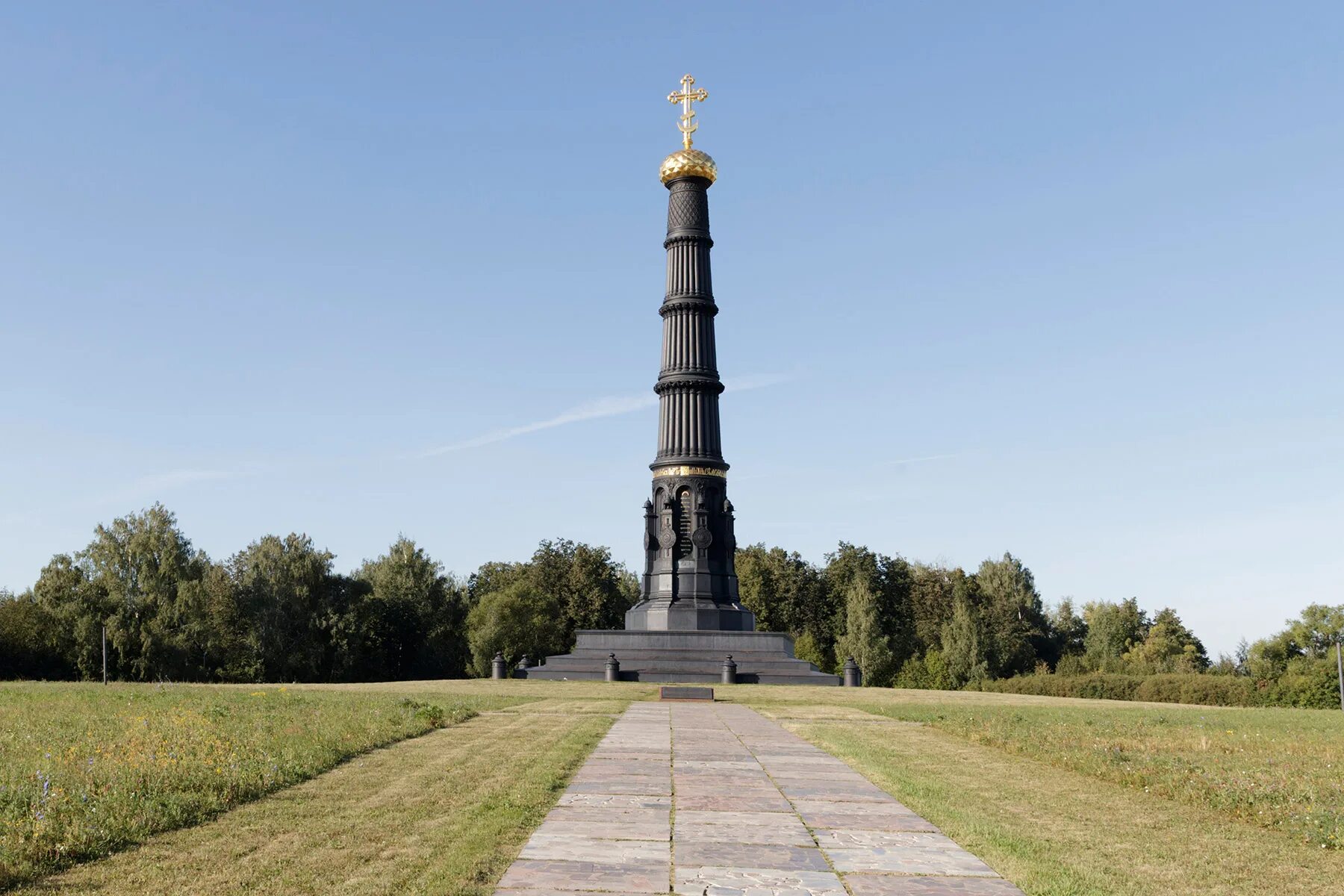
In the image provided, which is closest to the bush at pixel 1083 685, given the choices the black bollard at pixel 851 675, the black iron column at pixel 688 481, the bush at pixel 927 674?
the black bollard at pixel 851 675

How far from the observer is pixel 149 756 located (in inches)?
471

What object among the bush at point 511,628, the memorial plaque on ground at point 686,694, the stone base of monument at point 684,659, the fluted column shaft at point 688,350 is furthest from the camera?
the bush at point 511,628

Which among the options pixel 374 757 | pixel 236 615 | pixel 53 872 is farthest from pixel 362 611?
pixel 53 872

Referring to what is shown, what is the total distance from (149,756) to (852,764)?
8563mm

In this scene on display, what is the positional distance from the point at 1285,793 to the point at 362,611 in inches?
2258

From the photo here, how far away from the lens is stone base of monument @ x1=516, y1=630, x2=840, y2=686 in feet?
130

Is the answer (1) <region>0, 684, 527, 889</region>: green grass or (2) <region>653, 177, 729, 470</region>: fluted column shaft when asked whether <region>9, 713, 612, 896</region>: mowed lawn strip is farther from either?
(2) <region>653, 177, 729, 470</region>: fluted column shaft

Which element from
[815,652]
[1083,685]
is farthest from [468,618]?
[1083,685]

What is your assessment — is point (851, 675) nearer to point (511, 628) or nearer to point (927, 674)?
point (927, 674)

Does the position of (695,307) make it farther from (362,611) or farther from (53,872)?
(53,872)

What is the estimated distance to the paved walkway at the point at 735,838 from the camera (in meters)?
7.29

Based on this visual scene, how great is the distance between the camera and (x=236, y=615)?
57.9m

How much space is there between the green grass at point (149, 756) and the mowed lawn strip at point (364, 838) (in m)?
0.35

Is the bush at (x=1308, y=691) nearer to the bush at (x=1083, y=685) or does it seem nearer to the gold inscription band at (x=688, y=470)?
the bush at (x=1083, y=685)
